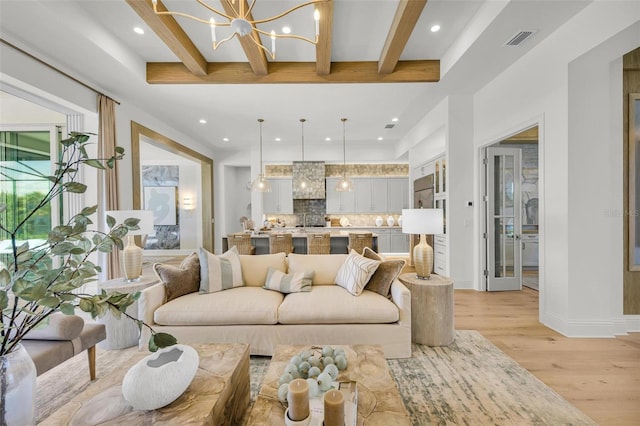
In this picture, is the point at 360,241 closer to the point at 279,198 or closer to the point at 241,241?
the point at 241,241

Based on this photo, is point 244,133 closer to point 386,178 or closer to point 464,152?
point 386,178

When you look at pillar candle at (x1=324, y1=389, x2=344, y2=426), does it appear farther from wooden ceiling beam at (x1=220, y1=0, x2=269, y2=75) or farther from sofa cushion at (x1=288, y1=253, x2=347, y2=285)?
wooden ceiling beam at (x1=220, y1=0, x2=269, y2=75)

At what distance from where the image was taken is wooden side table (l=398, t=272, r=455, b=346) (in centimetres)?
265

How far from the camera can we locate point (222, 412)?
4.53 ft

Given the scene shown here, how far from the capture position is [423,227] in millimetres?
2865

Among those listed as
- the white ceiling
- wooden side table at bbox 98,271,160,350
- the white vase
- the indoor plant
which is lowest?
wooden side table at bbox 98,271,160,350

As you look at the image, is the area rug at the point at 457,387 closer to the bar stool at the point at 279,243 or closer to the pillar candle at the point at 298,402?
the pillar candle at the point at 298,402

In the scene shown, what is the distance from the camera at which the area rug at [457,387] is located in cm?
179

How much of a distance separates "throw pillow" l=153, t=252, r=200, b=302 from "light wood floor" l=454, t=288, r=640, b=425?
2.85m

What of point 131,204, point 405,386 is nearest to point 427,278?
point 405,386

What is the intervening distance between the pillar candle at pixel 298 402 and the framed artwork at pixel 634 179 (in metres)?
3.81

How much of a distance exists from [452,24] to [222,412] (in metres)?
3.90

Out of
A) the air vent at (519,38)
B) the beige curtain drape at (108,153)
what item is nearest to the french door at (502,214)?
the air vent at (519,38)

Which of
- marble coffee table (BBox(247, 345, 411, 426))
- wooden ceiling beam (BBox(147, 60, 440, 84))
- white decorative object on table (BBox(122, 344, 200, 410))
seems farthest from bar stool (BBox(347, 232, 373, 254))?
white decorative object on table (BBox(122, 344, 200, 410))
